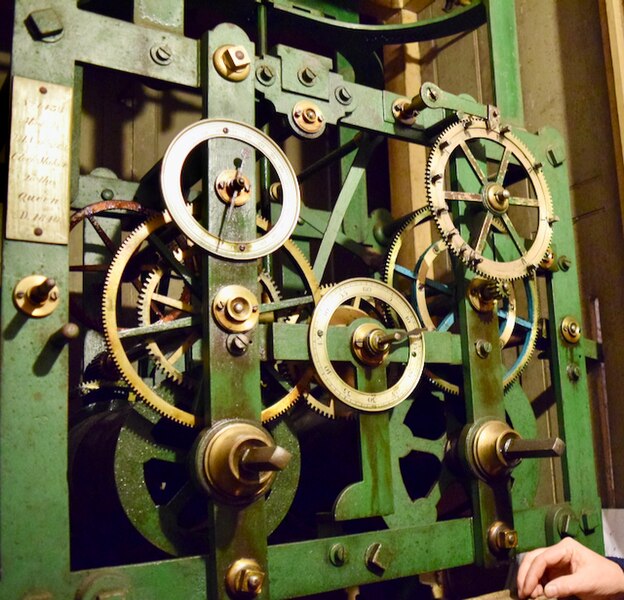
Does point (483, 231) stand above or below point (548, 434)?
above

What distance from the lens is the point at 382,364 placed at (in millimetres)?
1891

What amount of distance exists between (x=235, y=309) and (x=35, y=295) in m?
0.39

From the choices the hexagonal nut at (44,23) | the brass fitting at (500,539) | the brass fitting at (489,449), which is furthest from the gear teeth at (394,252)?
the hexagonal nut at (44,23)

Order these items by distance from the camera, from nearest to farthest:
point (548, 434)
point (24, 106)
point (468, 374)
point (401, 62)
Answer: point (24, 106) → point (468, 374) → point (548, 434) → point (401, 62)

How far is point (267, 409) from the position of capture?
69.6 inches

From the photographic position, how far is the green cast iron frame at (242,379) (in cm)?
145

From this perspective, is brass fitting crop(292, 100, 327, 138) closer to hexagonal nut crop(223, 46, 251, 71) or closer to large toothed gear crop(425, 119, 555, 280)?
hexagonal nut crop(223, 46, 251, 71)

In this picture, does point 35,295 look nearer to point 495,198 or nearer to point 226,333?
point 226,333

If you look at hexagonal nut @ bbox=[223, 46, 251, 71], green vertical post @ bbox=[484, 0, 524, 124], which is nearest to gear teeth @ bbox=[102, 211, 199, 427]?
hexagonal nut @ bbox=[223, 46, 251, 71]

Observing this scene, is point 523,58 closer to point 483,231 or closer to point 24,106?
point 483,231

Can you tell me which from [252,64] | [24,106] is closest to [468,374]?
[252,64]

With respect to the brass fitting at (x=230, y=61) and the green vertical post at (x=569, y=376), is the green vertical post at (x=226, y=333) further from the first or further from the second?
the green vertical post at (x=569, y=376)

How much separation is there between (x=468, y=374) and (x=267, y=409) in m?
0.53

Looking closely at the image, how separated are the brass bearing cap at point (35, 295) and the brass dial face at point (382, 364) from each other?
56cm
